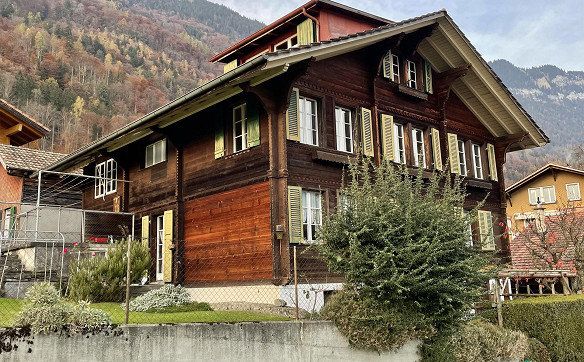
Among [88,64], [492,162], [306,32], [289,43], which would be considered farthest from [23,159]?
[88,64]

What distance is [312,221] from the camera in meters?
14.8

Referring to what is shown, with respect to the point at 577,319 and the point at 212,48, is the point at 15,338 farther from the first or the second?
the point at 212,48

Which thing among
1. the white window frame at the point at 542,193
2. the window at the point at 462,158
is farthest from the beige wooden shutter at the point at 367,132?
the white window frame at the point at 542,193

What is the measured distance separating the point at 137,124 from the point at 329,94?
19.0 ft

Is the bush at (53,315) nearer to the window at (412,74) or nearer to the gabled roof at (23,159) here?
the window at (412,74)

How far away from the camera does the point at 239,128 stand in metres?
15.9

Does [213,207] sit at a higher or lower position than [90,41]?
lower

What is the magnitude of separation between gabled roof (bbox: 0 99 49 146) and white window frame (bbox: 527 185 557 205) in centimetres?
3627

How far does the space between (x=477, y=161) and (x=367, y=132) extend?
279 inches

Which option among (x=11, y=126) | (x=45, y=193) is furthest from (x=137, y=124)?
(x=11, y=126)

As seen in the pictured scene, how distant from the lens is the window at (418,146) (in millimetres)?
18562

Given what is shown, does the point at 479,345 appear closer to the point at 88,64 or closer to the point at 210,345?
the point at 210,345

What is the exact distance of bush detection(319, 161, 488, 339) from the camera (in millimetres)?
10414

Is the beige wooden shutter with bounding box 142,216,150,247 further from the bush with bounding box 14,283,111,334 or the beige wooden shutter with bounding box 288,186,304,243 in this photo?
the bush with bounding box 14,283,111,334
